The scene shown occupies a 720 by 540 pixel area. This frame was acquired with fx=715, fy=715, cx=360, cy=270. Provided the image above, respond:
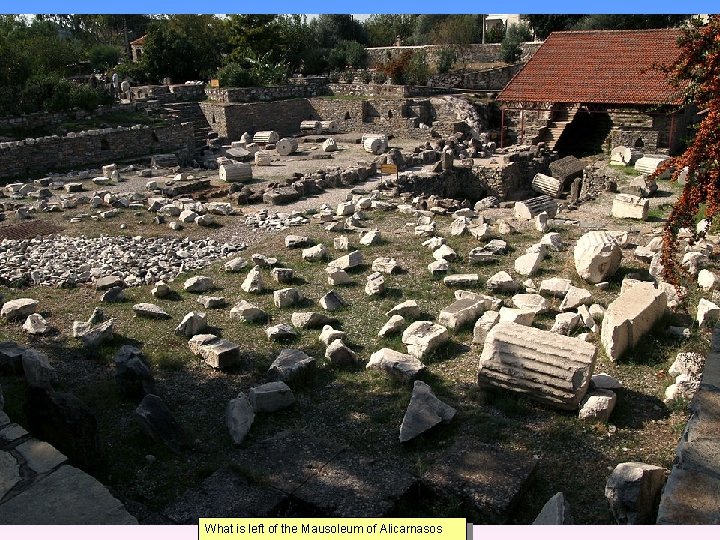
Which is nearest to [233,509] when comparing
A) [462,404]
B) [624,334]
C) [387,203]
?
[462,404]

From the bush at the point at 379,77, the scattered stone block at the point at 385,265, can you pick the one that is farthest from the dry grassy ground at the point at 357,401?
the bush at the point at 379,77

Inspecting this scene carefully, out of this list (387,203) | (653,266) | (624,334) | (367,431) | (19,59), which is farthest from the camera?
(19,59)

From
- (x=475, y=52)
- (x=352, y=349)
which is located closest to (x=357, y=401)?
(x=352, y=349)

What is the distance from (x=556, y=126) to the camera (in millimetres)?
24219

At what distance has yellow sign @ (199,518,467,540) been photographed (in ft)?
12.2

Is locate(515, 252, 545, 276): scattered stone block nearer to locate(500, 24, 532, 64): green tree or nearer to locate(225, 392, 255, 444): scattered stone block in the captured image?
locate(225, 392, 255, 444): scattered stone block

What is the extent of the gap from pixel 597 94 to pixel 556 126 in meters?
2.02

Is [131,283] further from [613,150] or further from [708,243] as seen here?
[613,150]

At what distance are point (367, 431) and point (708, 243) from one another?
712 cm

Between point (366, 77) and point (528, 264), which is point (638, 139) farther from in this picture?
point (366, 77)

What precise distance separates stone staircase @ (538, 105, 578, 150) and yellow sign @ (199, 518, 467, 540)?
21.4m

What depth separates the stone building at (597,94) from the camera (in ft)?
71.1

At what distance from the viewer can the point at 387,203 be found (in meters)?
16.0

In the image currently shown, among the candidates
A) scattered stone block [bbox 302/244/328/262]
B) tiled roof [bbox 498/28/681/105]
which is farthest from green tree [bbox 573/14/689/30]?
scattered stone block [bbox 302/244/328/262]
